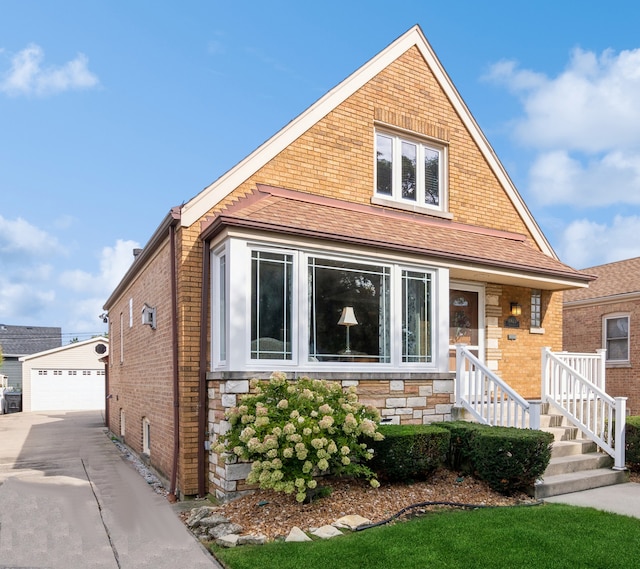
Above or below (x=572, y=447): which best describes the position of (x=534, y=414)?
above

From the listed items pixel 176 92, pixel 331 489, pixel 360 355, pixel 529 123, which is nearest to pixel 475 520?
pixel 331 489

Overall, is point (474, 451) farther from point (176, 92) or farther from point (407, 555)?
point (176, 92)

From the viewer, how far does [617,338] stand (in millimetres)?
16438

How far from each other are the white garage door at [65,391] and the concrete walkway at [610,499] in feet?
90.2

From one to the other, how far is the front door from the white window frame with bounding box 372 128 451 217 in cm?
154

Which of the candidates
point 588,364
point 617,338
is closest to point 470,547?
point 588,364

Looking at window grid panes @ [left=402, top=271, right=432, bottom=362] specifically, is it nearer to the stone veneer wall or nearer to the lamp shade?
the stone veneer wall

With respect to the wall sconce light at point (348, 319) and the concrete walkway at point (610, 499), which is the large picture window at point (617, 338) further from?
the wall sconce light at point (348, 319)

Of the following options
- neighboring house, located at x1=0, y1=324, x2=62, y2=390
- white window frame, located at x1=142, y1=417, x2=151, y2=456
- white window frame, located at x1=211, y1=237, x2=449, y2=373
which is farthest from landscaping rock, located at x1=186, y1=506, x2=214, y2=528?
neighboring house, located at x1=0, y1=324, x2=62, y2=390

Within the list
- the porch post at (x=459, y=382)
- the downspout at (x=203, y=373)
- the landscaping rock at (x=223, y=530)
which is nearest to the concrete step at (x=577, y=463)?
the porch post at (x=459, y=382)

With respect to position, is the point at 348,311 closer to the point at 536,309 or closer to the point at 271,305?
the point at 271,305

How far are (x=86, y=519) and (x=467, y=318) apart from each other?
704 centimetres

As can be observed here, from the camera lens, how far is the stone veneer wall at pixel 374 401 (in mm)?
6660

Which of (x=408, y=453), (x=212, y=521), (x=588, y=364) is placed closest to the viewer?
(x=212, y=521)
